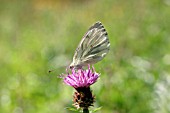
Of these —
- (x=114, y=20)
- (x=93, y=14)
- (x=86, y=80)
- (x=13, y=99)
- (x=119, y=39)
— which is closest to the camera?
(x=86, y=80)

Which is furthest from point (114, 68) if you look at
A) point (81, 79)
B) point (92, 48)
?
point (81, 79)

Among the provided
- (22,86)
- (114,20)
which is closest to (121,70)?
(22,86)

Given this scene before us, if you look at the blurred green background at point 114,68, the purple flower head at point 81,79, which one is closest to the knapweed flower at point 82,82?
the purple flower head at point 81,79

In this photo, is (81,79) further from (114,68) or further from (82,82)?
(114,68)

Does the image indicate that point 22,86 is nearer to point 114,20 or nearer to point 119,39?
point 119,39

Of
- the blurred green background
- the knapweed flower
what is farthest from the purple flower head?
the blurred green background

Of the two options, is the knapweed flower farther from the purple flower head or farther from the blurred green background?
the blurred green background
